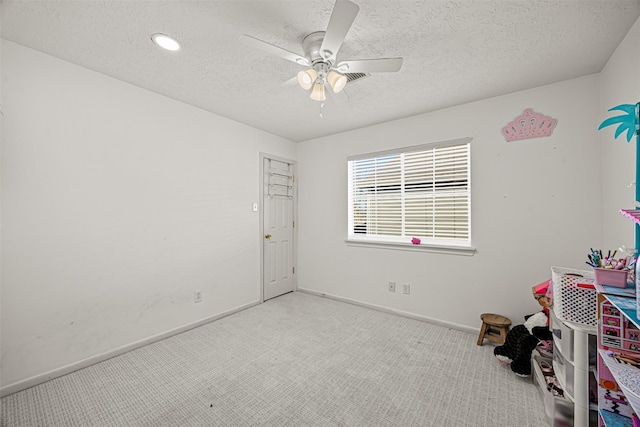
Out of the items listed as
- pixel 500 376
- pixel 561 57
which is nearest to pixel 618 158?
pixel 561 57

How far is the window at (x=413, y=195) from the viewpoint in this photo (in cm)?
297

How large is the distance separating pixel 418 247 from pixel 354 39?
2.33 m

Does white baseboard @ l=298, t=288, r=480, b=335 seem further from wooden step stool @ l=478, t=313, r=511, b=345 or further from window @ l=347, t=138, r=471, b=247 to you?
window @ l=347, t=138, r=471, b=247

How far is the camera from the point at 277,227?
404cm

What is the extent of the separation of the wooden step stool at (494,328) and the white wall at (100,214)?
2.88 meters

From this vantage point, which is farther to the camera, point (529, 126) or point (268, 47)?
point (529, 126)

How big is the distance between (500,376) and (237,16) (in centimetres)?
321

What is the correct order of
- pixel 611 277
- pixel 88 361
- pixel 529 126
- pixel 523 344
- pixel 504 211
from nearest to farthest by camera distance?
pixel 611 277 → pixel 523 344 → pixel 88 361 → pixel 529 126 → pixel 504 211

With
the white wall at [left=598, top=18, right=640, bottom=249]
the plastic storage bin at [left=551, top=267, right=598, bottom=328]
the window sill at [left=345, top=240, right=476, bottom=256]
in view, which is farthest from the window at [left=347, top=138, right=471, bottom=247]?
the plastic storage bin at [left=551, top=267, right=598, bottom=328]

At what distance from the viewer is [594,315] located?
1382mm

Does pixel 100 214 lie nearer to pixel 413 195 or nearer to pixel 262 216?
pixel 262 216

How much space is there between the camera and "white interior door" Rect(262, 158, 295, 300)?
12.6ft

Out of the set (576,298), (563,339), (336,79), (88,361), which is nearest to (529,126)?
(576,298)

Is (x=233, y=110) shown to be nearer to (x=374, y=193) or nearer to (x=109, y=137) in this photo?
(x=109, y=137)
